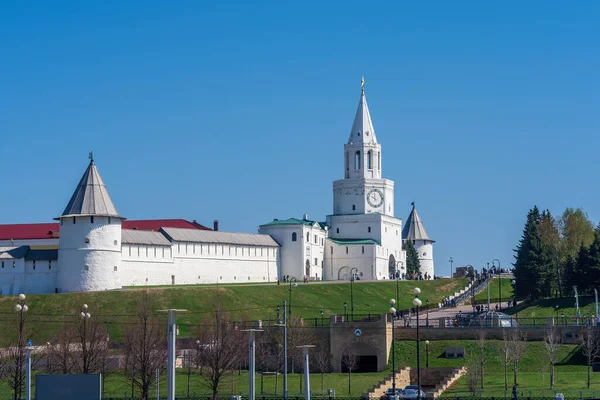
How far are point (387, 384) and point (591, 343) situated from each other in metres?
10.0

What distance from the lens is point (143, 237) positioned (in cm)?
9550

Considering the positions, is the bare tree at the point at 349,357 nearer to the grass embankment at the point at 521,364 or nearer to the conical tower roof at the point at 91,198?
the grass embankment at the point at 521,364

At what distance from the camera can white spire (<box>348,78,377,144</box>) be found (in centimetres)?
11831

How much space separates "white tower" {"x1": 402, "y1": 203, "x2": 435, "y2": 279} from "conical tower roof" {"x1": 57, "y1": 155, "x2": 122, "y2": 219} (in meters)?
47.9

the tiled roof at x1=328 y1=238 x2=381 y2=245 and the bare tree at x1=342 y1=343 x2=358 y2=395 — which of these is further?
the tiled roof at x1=328 y1=238 x2=381 y2=245

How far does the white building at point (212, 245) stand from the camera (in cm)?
8825

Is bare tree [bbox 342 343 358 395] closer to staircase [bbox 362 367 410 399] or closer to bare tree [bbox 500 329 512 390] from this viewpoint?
staircase [bbox 362 367 410 399]

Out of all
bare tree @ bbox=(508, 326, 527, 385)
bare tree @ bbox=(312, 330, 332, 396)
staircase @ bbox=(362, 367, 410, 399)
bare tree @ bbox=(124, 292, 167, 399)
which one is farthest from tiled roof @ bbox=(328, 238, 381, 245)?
staircase @ bbox=(362, 367, 410, 399)

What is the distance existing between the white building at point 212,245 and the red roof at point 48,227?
0.39 feet

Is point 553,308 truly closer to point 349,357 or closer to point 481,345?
point 481,345

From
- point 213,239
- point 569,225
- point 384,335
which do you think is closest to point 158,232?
point 213,239

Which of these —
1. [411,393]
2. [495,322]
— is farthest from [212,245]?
[411,393]

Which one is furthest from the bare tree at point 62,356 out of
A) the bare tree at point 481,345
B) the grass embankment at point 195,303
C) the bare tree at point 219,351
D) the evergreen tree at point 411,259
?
the evergreen tree at point 411,259

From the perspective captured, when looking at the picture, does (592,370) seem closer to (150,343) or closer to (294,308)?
(150,343)
